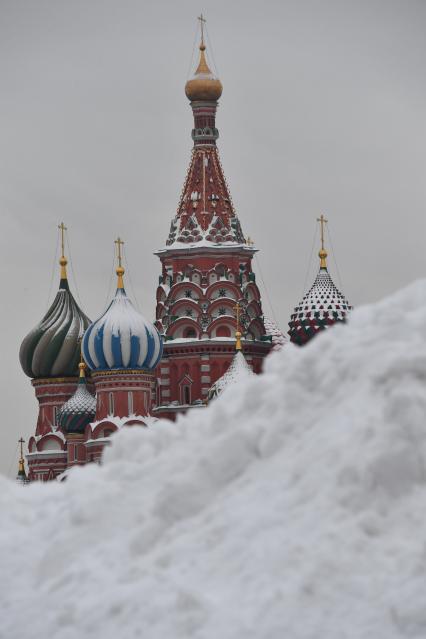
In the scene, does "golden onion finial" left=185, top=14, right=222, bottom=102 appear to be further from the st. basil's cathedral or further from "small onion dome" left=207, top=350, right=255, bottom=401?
"small onion dome" left=207, top=350, right=255, bottom=401

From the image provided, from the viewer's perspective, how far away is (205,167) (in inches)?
1603

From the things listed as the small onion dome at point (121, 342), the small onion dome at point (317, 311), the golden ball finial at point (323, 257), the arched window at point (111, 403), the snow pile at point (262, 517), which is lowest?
the snow pile at point (262, 517)

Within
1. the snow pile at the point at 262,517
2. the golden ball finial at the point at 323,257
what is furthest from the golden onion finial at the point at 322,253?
the snow pile at the point at 262,517

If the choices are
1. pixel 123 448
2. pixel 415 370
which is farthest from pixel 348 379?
pixel 123 448

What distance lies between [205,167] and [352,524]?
89.0ft

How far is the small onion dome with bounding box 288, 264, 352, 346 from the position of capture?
131ft

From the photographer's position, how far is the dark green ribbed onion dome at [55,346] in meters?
41.4

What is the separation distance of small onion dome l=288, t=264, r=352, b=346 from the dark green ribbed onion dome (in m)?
4.02

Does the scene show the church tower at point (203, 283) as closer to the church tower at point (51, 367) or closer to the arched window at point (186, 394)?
the arched window at point (186, 394)

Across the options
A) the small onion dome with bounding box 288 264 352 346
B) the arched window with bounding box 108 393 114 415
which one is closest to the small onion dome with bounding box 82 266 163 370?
the arched window with bounding box 108 393 114 415

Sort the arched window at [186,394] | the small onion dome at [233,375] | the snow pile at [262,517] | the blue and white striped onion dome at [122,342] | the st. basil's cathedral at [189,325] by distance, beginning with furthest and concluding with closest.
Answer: the arched window at [186,394] → the st. basil's cathedral at [189,325] → the blue and white striped onion dome at [122,342] → the small onion dome at [233,375] → the snow pile at [262,517]

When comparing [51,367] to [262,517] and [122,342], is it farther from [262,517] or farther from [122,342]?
[262,517]

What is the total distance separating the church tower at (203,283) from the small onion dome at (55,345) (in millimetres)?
1783

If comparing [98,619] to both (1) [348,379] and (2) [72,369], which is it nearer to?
(1) [348,379]
